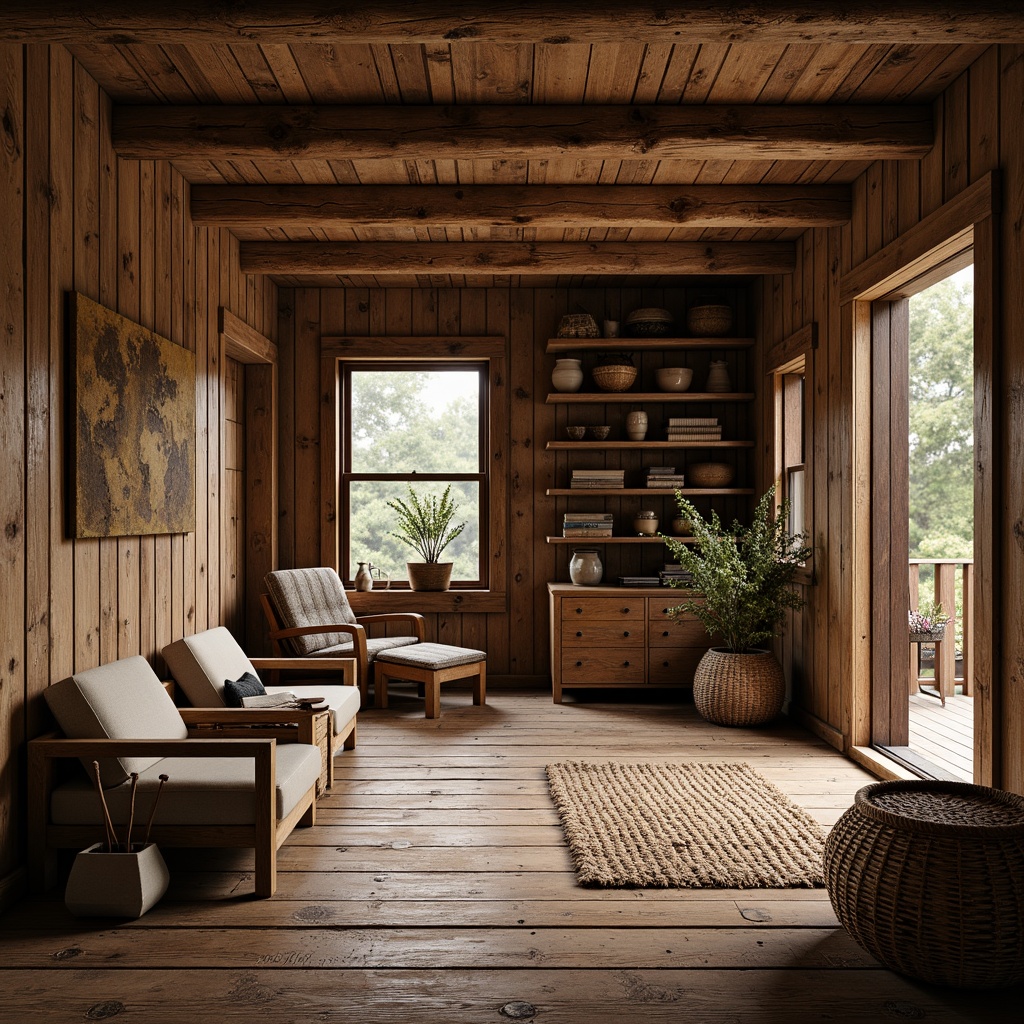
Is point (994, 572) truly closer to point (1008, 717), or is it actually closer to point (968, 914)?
point (1008, 717)

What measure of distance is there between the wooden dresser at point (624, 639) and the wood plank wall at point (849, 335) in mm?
658

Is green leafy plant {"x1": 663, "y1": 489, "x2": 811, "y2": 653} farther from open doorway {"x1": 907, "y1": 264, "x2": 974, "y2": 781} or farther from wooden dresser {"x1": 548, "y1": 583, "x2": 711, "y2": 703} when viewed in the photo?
open doorway {"x1": 907, "y1": 264, "x2": 974, "y2": 781}

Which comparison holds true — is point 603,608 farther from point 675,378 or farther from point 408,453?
point 408,453

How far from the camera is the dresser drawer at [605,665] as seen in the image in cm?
539

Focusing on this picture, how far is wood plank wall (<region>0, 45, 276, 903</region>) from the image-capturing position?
260cm

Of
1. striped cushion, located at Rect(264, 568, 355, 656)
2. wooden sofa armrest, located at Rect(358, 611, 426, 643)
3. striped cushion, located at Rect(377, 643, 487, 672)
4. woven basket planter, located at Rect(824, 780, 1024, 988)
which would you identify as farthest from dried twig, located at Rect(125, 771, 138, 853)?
wooden sofa armrest, located at Rect(358, 611, 426, 643)

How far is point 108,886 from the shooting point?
8.07 feet

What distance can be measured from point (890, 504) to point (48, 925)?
3.78 meters

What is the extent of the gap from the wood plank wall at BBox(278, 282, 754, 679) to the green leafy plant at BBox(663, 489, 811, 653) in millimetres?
1035

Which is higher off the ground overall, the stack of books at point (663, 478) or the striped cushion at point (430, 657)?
the stack of books at point (663, 478)

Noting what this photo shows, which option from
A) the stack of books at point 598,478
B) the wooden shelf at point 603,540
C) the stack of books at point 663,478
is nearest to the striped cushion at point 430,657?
the wooden shelf at point 603,540

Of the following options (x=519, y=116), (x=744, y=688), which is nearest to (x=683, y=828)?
(x=744, y=688)

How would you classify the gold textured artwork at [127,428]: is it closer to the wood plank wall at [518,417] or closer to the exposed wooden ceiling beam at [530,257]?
the exposed wooden ceiling beam at [530,257]

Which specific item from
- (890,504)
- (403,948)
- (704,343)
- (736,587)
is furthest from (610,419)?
(403,948)
